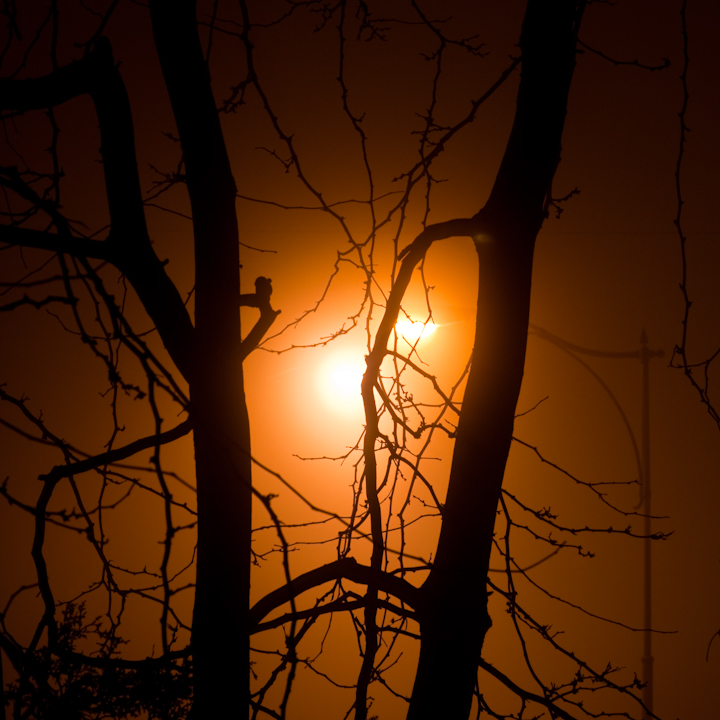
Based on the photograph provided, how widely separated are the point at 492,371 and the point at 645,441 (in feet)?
7.04

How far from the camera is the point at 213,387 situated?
0.93 m

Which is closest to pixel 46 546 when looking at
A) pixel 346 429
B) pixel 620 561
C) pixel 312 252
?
pixel 346 429

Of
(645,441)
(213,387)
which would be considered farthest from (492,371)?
(645,441)

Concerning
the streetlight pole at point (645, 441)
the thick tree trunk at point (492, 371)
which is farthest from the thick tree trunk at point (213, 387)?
the streetlight pole at point (645, 441)

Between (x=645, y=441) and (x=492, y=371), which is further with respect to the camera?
(x=645, y=441)

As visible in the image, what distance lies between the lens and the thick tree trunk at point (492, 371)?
3.12 feet

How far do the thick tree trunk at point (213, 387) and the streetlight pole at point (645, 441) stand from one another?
2.06 m

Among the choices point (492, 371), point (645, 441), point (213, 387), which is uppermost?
point (645, 441)

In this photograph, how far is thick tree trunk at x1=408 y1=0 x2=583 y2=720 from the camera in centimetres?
95

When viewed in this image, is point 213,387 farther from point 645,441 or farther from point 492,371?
point 645,441

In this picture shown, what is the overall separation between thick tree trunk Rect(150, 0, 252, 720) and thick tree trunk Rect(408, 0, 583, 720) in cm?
29

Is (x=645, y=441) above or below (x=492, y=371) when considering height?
above

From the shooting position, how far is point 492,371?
0.98 meters

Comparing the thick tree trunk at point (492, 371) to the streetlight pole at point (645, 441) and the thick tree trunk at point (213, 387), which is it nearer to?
the thick tree trunk at point (213, 387)
